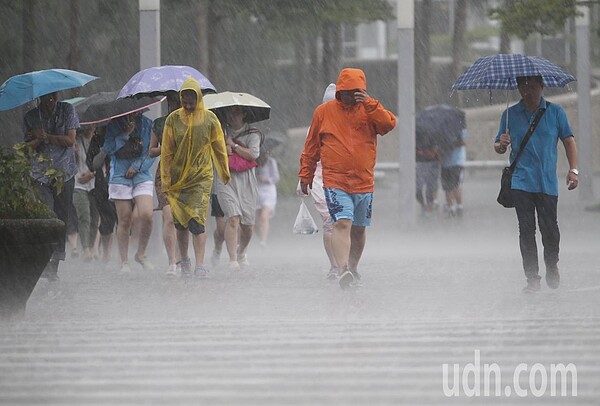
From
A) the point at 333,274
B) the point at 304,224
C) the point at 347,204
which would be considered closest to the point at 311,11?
Answer: the point at 304,224

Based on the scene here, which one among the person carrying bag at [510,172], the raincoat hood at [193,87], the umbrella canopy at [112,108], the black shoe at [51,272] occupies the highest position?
the raincoat hood at [193,87]

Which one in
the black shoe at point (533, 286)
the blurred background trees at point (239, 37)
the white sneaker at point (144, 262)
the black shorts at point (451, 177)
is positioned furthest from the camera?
the blurred background trees at point (239, 37)

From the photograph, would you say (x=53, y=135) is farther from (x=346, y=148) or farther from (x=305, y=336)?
(x=305, y=336)

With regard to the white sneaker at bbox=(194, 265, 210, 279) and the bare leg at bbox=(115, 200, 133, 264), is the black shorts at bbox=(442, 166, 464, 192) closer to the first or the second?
the bare leg at bbox=(115, 200, 133, 264)

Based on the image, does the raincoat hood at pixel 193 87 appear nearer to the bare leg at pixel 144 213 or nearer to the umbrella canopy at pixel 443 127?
the bare leg at pixel 144 213

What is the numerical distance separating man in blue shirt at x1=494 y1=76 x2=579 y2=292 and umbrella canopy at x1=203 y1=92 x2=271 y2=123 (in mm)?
3212

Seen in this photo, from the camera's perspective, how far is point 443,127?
22547mm

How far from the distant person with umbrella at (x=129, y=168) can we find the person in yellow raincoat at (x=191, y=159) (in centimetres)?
105

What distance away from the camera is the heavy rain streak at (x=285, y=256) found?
7574 mm

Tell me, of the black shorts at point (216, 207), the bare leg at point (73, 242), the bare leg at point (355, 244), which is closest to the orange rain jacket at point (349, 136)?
the bare leg at point (355, 244)

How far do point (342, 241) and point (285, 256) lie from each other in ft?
14.9

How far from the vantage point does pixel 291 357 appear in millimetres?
8117

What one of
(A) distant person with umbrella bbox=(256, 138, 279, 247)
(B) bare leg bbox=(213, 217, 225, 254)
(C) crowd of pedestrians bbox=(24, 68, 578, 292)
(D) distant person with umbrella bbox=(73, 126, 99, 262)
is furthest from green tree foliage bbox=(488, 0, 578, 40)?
(B) bare leg bbox=(213, 217, 225, 254)

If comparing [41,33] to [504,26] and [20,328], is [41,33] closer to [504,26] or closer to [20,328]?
[504,26]
